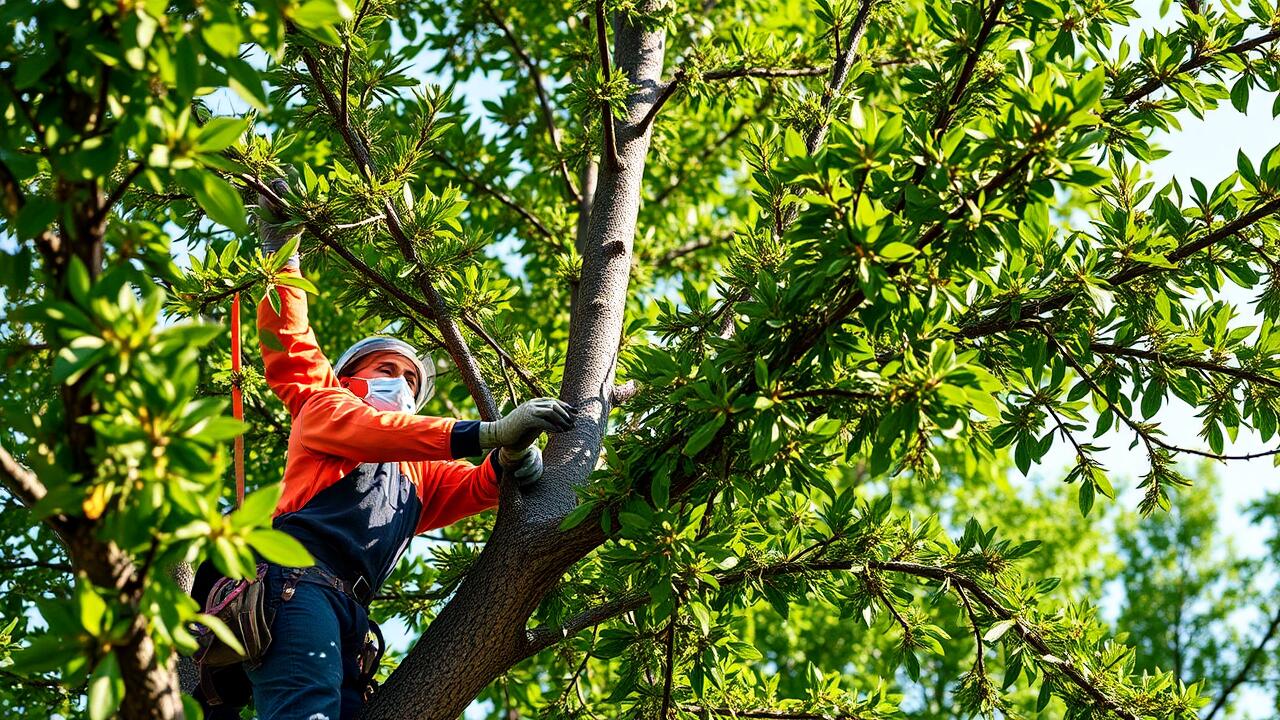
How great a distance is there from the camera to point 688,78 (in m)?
4.51

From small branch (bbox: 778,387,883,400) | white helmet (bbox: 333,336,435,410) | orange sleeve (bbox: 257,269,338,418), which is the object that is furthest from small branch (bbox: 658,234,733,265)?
small branch (bbox: 778,387,883,400)

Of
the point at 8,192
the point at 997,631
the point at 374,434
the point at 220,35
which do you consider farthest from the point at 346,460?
the point at 997,631

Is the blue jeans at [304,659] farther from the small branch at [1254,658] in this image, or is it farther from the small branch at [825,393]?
the small branch at [1254,658]

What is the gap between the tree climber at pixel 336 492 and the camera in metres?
3.10

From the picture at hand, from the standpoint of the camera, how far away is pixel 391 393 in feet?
13.4

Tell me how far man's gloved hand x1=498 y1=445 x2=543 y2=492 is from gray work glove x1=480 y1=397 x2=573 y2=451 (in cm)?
3

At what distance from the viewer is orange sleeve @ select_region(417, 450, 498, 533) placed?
3893mm

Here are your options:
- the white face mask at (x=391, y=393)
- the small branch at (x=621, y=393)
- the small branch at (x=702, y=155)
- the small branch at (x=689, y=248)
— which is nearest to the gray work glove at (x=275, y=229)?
the white face mask at (x=391, y=393)

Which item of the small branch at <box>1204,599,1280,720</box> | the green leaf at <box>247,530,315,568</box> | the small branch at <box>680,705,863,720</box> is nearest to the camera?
the green leaf at <box>247,530,315,568</box>

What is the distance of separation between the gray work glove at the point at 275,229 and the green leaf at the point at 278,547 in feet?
5.61

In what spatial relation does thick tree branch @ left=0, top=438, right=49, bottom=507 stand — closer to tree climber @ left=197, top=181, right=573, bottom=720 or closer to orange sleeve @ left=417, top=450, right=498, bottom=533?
tree climber @ left=197, top=181, right=573, bottom=720

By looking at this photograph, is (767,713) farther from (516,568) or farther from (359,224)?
(359,224)

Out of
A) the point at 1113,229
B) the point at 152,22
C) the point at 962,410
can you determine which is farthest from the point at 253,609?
the point at 1113,229

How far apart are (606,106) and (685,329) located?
94 cm
